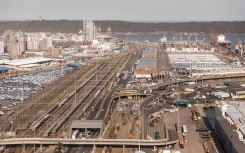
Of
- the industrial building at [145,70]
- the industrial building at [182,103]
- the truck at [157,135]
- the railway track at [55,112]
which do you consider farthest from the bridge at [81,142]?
the industrial building at [145,70]

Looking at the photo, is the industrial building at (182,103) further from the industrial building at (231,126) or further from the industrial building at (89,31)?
the industrial building at (89,31)

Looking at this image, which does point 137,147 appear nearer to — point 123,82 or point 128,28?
point 123,82

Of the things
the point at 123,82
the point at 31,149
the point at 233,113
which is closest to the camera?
the point at 31,149

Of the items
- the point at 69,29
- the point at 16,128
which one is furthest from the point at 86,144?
the point at 69,29

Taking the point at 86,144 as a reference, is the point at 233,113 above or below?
above

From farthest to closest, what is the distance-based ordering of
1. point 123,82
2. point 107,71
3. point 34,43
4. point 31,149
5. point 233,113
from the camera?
1. point 34,43
2. point 107,71
3. point 123,82
4. point 233,113
5. point 31,149

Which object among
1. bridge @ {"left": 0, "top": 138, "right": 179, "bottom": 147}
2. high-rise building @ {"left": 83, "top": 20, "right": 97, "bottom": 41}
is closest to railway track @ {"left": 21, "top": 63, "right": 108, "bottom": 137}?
bridge @ {"left": 0, "top": 138, "right": 179, "bottom": 147}
